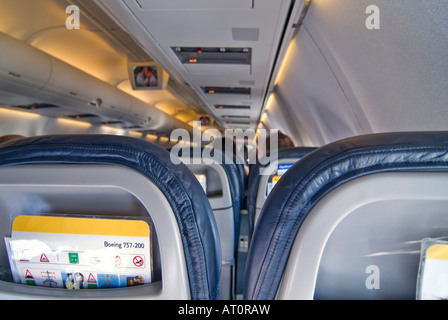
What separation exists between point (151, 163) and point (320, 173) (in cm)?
41

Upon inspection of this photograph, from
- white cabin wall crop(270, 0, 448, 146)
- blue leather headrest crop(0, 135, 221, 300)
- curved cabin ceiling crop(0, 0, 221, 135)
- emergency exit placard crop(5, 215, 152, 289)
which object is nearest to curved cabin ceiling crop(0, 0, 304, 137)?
curved cabin ceiling crop(0, 0, 221, 135)

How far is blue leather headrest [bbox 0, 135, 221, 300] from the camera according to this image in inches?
26.5

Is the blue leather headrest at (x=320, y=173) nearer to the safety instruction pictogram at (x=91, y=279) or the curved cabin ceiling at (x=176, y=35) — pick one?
the safety instruction pictogram at (x=91, y=279)

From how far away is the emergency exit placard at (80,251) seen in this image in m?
0.73

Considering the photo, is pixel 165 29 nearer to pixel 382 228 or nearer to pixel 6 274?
pixel 6 274

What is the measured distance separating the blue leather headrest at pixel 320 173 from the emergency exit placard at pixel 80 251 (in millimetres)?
333

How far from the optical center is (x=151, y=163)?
67 cm

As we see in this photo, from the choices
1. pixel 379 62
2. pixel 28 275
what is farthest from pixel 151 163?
pixel 379 62

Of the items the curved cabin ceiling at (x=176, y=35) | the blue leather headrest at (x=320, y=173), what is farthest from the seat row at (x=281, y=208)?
the curved cabin ceiling at (x=176, y=35)

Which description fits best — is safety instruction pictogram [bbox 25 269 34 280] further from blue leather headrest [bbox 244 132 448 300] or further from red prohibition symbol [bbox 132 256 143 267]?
blue leather headrest [bbox 244 132 448 300]

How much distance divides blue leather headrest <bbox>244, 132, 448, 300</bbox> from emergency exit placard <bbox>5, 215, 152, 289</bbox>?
13.1 inches

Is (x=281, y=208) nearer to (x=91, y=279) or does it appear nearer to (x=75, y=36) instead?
(x=91, y=279)
